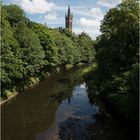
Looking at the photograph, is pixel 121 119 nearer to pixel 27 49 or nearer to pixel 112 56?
pixel 112 56

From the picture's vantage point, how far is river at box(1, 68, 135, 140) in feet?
110

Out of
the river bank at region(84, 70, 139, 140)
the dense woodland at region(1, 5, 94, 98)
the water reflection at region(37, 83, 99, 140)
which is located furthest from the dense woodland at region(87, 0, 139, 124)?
the dense woodland at region(1, 5, 94, 98)

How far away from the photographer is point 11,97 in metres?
51.0

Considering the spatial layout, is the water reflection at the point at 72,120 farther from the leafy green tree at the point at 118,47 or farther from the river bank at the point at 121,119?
the leafy green tree at the point at 118,47

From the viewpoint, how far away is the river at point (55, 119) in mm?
33469

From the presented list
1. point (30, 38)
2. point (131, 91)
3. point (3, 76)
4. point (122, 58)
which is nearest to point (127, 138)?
point (131, 91)

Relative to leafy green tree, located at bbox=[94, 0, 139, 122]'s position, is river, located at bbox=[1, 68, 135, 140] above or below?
below

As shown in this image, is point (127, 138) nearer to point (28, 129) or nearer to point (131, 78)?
point (131, 78)

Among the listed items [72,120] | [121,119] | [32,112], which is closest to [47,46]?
[32,112]

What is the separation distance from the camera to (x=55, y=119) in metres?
40.2

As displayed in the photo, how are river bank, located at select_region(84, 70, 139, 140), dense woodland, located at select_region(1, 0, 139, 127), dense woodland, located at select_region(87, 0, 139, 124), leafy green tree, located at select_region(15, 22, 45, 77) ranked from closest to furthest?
river bank, located at select_region(84, 70, 139, 140) → dense woodland, located at select_region(1, 0, 139, 127) → dense woodland, located at select_region(87, 0, 139, 124) → leafy green tree, located at select_region(15, 22, 45, 77)

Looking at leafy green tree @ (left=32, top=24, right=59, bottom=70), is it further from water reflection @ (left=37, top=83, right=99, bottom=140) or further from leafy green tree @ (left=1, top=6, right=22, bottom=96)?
leafy green tree @ (left=1, top=6, right=22, bottom=96)

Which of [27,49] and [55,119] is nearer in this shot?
[55,119]

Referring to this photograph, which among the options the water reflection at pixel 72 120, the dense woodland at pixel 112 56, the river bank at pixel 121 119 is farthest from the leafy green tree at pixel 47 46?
the river bank at pixel 121 119
